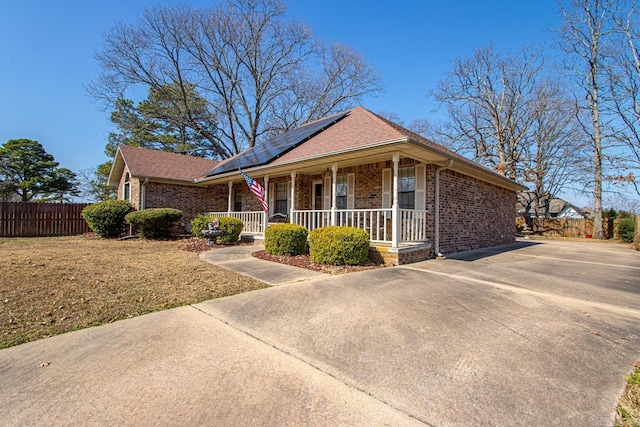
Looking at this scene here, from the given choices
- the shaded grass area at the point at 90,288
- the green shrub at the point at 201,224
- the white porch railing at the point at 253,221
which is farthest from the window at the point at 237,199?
the shaded grass area at the point at 90,288

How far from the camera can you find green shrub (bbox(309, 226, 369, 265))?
7.11 m

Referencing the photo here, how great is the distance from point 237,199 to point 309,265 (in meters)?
9.36

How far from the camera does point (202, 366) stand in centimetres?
265

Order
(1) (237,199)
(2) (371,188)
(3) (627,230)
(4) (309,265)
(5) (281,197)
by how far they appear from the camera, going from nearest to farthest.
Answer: (4) (309,265) → (2) (371,188) → (5) (281,197) → (1) (237,199) → (3) (627,230)

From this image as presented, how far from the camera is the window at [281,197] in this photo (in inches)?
511

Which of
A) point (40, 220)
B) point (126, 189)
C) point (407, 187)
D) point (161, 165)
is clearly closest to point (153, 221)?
point (161, 165)

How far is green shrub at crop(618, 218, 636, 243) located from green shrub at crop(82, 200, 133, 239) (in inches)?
1058

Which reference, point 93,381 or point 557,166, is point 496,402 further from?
point 557,166

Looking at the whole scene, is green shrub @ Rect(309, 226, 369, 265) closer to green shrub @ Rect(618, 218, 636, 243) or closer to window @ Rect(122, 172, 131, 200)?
window @ Rect(122, 172, 131, 200)

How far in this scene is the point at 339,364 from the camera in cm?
270

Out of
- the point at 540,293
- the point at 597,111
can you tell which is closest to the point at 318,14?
the point at 540,293

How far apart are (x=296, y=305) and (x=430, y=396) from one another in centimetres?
234

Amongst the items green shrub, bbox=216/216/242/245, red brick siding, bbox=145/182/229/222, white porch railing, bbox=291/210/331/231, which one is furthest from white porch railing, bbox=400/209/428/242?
red brick siding, bbox=145/182/229/222

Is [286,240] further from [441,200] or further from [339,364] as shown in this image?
[339,364]
